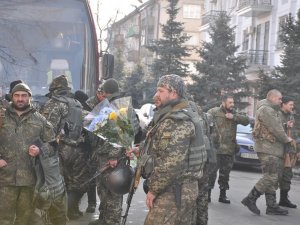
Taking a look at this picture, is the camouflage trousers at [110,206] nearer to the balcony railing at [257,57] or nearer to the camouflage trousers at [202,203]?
the camouflage trousers at [202,203]

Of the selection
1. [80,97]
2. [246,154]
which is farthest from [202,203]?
[246,154]

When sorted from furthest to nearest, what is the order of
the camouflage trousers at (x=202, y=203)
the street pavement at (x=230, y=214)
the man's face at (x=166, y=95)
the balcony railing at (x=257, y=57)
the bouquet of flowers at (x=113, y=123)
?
1. the balcony railing at (x=257, y=57)
2. the street pavement at (x=230, y=214)
3. the camouflage trousers at (x=202, y=203)
4. the bouquet of flowers at (x=113, y=123)
5. the man's face at (x=166, y=95)

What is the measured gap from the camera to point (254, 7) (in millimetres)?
32250

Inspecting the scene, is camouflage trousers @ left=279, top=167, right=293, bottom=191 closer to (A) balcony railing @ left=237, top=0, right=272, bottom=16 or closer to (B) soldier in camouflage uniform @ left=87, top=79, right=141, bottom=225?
(B) soldier in camouflage uniform @ left=87, top=79, right=141, bottom=225

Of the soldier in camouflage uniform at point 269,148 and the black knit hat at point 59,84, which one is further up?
the black knit hat at point 59,84

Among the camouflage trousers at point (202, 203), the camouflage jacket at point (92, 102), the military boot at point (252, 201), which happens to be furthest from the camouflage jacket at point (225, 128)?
the camouflage jacket at point (92, 102)

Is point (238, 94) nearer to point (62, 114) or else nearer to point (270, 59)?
point (270, 59)

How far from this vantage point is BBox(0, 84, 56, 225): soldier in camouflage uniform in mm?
5441

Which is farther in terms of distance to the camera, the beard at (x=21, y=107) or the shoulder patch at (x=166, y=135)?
the beard at (x=21, y=107)

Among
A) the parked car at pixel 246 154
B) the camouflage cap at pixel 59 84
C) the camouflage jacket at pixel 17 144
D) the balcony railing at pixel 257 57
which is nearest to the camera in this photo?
the camouflage jacket at pixel 17 144

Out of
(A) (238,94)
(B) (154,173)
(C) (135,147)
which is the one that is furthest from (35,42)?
(A) (238,94)

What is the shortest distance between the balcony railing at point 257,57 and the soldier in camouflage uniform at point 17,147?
2688 centimetres

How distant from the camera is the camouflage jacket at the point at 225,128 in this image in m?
9.35

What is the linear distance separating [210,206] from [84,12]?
369cm
